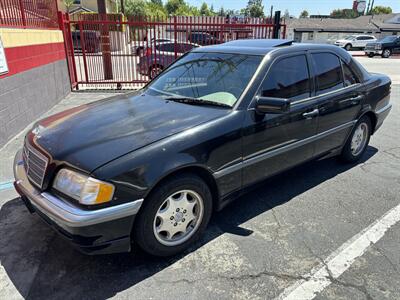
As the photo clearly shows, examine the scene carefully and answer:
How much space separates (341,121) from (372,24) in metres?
62.3

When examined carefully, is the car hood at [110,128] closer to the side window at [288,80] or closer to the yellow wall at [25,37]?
the side window at [288,80]

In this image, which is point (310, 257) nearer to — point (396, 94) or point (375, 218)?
point (375, 218)

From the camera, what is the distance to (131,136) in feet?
8.21

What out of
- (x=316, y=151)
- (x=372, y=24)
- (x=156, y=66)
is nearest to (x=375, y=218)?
(x=316, y=151)

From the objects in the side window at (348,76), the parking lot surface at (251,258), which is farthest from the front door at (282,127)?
the side window at (348,76)

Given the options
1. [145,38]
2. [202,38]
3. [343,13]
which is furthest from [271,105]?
[343,13]

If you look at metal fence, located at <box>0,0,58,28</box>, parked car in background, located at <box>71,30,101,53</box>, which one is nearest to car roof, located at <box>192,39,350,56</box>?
metal fence, located at <box>0,0,58,28</box>

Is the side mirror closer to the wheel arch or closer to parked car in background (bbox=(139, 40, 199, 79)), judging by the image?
the wheel arch

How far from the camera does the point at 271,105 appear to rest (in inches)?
112

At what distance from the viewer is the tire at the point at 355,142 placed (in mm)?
4457

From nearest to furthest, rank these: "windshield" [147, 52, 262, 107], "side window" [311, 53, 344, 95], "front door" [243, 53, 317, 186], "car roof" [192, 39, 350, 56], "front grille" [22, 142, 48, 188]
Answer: "front grille" [22, 142, 48, 188]
"front door" [243, 53, 317, 186]
"windshield" [147, 52, 262, 107]
"car roof" [192, 39, 350, 56]
"side window" [311, 53, 344, 95]

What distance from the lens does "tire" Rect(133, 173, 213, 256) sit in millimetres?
2402

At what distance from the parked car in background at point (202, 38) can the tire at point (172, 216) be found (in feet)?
30.9

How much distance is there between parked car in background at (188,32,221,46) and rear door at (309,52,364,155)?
769 centimetres
